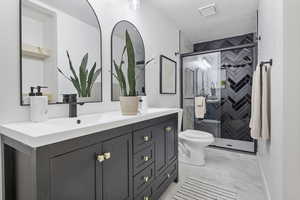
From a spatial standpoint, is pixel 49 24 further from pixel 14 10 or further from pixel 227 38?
pixel 227 38

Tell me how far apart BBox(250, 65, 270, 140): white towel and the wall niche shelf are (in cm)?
185

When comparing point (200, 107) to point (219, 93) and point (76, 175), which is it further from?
point (76, 175)

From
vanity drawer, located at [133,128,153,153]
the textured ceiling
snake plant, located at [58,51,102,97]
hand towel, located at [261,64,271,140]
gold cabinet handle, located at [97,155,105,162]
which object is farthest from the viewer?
the textured ceiling

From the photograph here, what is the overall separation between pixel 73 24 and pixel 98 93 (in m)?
0.61

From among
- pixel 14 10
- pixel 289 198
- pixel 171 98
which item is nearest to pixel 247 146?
pixel 171 98

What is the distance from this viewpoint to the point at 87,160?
0.83 meters

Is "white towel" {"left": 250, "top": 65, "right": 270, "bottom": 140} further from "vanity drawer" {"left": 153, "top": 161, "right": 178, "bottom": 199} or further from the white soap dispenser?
the white soap dispenser

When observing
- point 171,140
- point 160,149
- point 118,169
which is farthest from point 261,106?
point 118,169

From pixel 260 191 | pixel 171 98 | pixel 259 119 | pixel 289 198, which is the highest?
pixel 171 98

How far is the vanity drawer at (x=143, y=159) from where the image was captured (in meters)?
1.18

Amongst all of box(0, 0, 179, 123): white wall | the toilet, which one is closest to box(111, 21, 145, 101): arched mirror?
box(0, 0, 179, 123): white wall

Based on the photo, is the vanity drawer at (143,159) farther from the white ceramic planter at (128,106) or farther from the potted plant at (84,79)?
the potted plant at (84,79)

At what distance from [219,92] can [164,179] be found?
2.43 meters

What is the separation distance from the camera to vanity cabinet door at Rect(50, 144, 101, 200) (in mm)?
702
